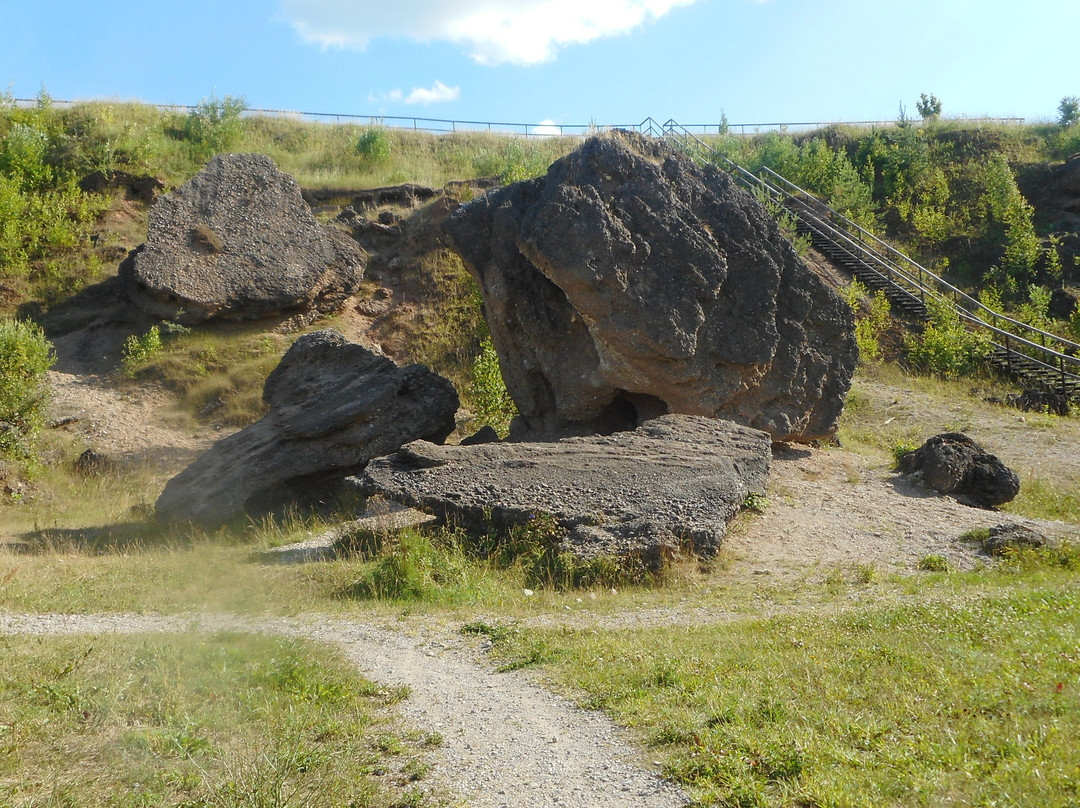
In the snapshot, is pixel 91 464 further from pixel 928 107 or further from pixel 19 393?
pixel 928 107

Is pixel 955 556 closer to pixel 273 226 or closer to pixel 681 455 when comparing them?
pixel 681 455

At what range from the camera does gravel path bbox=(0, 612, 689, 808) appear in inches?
181

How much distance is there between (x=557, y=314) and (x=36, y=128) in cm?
2220

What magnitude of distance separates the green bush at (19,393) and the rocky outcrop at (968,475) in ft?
53.4

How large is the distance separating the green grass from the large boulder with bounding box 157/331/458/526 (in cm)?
766

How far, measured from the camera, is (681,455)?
12461mm

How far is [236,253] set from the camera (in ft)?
76.3

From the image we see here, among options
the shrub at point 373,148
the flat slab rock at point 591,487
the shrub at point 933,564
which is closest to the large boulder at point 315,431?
the flat slab rock at point 591,487

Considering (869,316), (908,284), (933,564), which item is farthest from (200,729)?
(908,284)

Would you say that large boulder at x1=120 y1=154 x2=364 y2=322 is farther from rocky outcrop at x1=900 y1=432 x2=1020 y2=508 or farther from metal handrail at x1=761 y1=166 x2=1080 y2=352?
metal handrail at x1=761 y1=166 x2=1080 y2=352

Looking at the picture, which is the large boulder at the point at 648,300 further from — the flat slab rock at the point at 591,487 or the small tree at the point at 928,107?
the small tree at the point at 928,107

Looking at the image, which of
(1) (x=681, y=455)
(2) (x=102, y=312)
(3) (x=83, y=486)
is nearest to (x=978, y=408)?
(1) (x=681, y=455)

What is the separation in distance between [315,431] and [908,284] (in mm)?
21588

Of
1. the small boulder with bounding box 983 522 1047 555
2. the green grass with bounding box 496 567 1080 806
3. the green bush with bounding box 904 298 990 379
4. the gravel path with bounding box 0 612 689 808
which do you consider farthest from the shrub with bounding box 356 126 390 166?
the green grass with bounding box 496 567 1080 806
